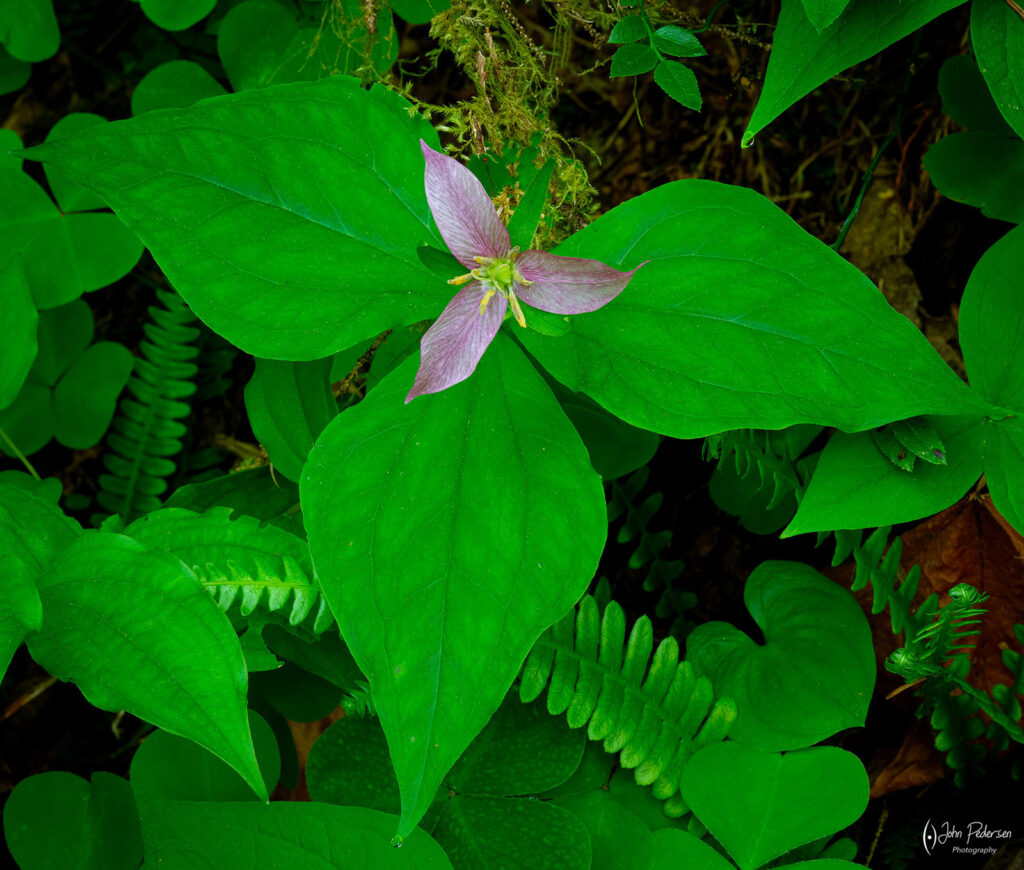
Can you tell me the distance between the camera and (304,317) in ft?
4.85

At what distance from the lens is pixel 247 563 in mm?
1682

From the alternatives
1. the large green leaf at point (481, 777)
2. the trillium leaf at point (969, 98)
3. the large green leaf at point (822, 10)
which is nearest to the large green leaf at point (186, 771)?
the large green leaf at point (481, 777)

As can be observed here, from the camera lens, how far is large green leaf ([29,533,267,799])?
1.39 metres

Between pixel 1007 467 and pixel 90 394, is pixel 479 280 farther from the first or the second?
pixel 90 394

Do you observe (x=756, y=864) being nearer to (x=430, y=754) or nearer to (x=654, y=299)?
(x=430, y=754)

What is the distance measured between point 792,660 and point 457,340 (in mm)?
1137

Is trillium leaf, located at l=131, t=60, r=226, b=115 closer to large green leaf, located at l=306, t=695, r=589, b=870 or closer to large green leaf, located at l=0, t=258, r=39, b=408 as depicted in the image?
large green leaf, located at l=0, t=258, r=39, b=408

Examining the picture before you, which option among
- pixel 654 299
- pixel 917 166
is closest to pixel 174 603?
pixel 654 299

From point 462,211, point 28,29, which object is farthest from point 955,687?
point 28,29

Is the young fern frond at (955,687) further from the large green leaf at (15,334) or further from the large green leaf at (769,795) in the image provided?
the large green leaf at (15,334)

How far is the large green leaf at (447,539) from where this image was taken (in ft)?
4.25

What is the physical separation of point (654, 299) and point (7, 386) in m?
1.72

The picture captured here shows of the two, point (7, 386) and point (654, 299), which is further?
point (7, 386)

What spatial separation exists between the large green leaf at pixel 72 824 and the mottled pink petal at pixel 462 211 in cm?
160
